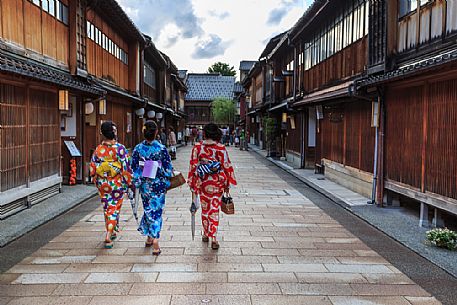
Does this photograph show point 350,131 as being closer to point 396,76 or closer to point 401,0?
point 401,0

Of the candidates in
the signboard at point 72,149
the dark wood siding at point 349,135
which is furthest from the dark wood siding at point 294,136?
the signboard at point 72,149

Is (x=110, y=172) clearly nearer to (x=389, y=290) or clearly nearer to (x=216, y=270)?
(x=216, y=270)

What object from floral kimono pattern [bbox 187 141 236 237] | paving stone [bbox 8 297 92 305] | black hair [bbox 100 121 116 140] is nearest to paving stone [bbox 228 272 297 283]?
floral kimono pattern [bbox 187 141 236 237]

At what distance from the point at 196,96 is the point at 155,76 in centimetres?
3890

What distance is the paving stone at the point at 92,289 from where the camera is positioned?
5512 mm

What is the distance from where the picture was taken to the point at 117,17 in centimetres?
1870

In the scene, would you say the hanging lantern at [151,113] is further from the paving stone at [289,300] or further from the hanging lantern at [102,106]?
the paving stone at [289,300]

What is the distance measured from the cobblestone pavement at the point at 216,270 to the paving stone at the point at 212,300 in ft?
0.04

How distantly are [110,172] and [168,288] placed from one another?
2.72m

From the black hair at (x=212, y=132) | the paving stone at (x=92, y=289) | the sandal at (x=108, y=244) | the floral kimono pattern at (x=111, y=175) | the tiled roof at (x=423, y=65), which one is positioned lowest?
the paving stone at (x=92, y=289)

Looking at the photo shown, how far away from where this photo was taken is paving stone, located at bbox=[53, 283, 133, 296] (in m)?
5.51

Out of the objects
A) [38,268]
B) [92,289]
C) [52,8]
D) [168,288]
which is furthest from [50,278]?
[52,8]

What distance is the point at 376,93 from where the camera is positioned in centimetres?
1166

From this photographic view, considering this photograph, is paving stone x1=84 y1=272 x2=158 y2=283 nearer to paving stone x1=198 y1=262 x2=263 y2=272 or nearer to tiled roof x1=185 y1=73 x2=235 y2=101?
paving stone x1=198 y1=262 x2=263 y2=272
